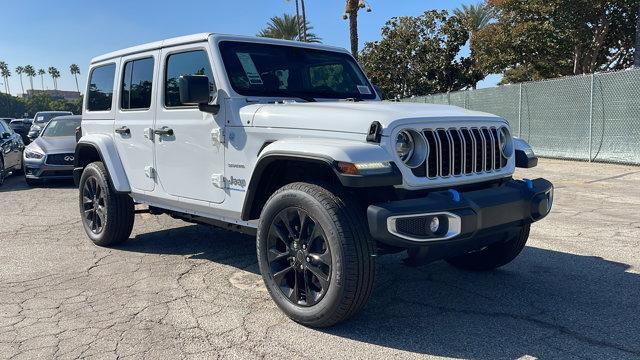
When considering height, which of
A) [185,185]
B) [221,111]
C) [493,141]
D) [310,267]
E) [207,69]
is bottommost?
[310,267]

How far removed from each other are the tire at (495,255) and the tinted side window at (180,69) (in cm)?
258

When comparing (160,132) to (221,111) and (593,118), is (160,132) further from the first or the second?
(593,118)

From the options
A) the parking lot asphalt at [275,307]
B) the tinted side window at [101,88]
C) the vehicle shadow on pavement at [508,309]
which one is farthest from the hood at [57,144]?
the vehicle shadow on pavement at [508,309]

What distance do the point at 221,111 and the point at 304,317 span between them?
1.68 meters

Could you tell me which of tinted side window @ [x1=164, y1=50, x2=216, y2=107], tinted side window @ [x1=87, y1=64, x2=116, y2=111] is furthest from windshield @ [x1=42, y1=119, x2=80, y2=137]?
tinted side window @ [x1=164, y1=50, x2=216, y2=107]

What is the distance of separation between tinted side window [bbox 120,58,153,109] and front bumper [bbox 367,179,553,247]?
9.58 feet

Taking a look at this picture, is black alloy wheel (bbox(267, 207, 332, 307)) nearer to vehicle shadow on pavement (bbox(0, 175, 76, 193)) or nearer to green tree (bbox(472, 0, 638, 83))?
vehicle shadow on pavement (bbox(0, 175, 76, 193))

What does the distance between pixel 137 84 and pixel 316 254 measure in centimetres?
288

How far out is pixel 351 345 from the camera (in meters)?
3.23

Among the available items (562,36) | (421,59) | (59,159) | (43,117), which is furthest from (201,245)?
(421,59)

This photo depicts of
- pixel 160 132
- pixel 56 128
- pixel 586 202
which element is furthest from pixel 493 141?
pixel 56 128

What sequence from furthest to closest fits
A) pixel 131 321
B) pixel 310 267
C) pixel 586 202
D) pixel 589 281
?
pixel 586 202 < pixel 589 281 < pixel 131 321 < pixel 310 267

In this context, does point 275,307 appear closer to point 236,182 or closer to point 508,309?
point 236,182

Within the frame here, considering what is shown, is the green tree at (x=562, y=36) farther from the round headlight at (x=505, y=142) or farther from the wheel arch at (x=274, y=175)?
the wheel arch at (x=274, y=175)
